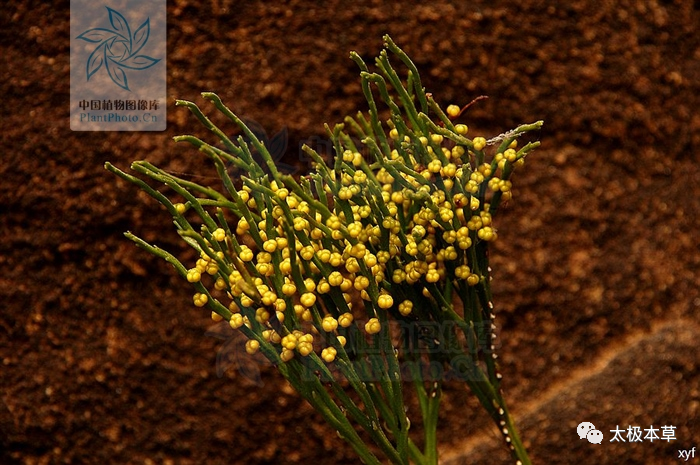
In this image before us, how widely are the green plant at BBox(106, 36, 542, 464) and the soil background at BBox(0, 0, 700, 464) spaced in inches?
15.6

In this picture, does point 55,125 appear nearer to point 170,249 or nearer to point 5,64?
point 5,64

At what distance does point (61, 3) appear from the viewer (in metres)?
0.88

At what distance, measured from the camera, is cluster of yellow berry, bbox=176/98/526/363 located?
482 millimetres

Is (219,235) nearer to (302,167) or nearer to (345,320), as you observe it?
(345,320)

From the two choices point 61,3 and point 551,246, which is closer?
point 61,3

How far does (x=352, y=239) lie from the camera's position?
489 millimetres

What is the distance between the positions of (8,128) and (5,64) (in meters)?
0.09

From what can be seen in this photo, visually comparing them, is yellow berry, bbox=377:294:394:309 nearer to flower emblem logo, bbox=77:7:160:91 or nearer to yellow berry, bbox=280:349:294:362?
yellow berry, bbox=280:349:294:362

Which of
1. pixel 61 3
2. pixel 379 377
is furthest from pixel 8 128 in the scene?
pixel 379 377
